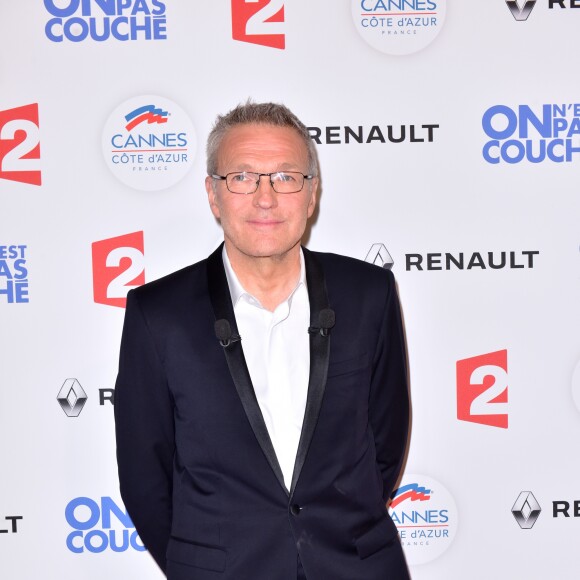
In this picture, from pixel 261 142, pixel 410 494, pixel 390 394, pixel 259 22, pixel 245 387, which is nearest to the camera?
pixel 245 387

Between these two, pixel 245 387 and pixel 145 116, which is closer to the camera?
pixel 245 387

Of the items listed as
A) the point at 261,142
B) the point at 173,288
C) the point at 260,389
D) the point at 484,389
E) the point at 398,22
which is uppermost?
the point at 398,22

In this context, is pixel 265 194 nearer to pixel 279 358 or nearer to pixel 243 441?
pixel 279 358

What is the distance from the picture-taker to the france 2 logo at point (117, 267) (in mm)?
2645

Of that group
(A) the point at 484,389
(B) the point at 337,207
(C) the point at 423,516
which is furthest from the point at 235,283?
(C) the point at 423,516

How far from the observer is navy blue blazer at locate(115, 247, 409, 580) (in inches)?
70.8

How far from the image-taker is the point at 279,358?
1872mm

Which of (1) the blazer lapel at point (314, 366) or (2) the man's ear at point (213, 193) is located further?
(2) the man's ear at point (213, 193)

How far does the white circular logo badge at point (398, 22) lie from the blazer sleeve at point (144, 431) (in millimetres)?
1340

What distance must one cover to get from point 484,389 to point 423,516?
576 millimetres

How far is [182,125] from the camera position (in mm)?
2600

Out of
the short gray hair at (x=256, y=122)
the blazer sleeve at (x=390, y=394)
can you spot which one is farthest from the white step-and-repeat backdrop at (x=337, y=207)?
the short gray hair at (x=256, y=122)

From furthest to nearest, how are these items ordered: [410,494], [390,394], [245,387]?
[410,494], [390,394], [245,387]

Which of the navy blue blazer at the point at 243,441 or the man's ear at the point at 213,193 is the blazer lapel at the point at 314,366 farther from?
the man's ear at the point at 213,193
